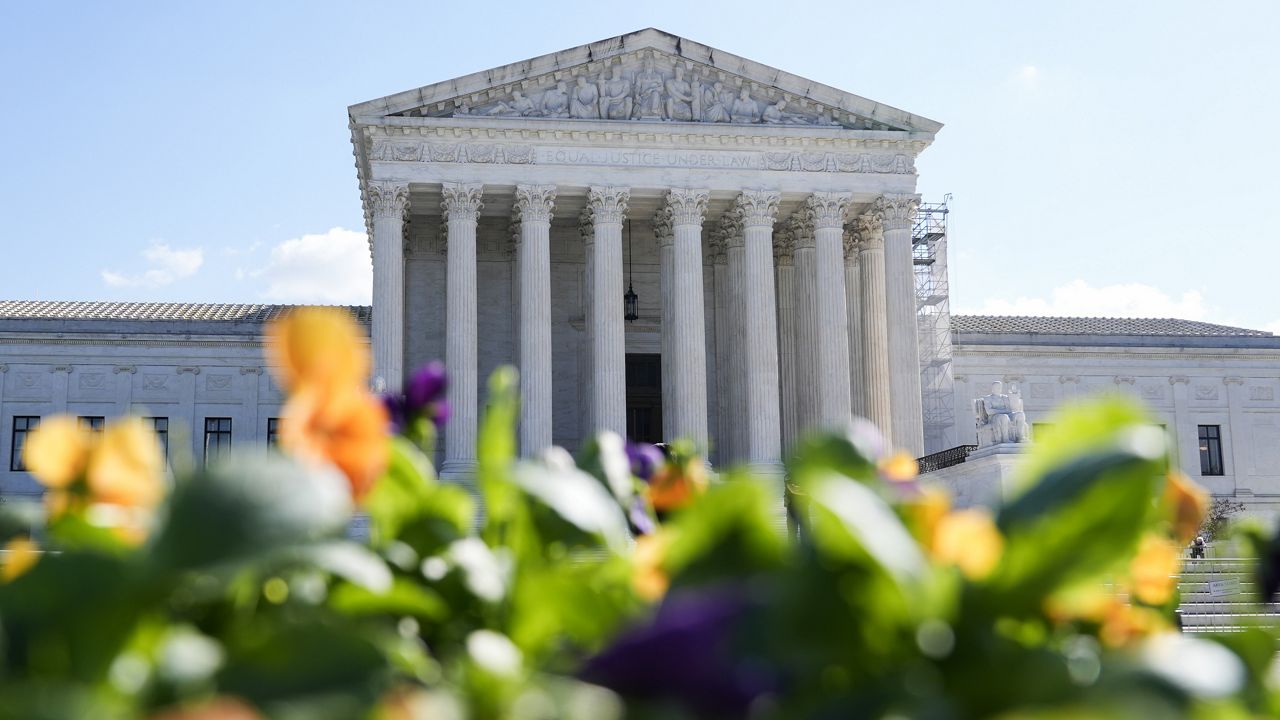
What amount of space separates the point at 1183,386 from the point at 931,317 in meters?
14.3

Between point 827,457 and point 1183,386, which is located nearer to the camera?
point 827,457

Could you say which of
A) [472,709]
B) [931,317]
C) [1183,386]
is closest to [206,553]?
[472,709]

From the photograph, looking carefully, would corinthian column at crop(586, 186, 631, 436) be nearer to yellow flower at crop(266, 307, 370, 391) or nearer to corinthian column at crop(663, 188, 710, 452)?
corinthian column at crop(663, 188, 710, 452)

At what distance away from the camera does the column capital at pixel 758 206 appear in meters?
39.8

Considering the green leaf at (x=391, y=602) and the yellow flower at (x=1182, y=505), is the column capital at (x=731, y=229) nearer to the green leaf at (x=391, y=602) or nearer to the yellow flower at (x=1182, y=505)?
the yellow flower at (x=1182, y=505)

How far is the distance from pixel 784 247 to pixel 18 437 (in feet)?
101

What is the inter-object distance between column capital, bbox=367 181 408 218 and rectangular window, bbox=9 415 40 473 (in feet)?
62.0

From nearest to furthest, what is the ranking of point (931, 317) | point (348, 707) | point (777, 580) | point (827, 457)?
1. point (348, 707)
2. point (777, 580)
3. point (827, 457)
4. point (931, 317)

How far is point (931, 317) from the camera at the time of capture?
1895 inches

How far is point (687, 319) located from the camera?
38938 mm

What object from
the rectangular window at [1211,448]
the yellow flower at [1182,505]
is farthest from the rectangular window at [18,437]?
the yellow flower at [1182,505]

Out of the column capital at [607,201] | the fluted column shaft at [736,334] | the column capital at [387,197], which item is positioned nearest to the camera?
the column capital at [387,197]

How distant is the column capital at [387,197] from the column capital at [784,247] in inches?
544

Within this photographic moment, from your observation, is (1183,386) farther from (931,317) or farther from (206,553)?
(206,553)
